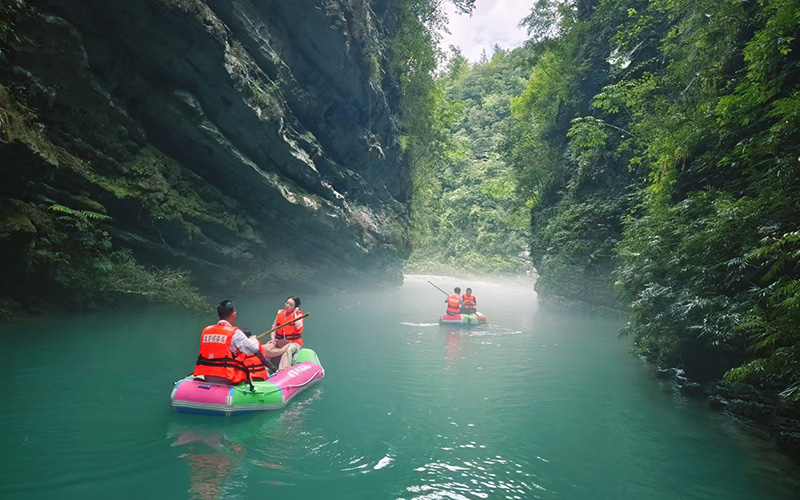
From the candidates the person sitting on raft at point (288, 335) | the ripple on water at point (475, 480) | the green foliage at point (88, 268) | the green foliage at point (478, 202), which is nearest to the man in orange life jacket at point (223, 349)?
the person sitting on raft at point (288, 335)

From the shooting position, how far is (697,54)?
1019 cm

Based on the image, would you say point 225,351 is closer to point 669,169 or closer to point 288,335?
point 288,335

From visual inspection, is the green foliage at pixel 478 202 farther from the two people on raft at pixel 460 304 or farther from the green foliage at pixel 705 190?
the two people on raft at pixel 460 304

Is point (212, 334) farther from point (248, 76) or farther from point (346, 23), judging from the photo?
point (346, 23)

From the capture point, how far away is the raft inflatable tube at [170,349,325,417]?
237 inches

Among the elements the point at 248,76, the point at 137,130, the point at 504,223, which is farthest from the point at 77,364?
the point at 504,223

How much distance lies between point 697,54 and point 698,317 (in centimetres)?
647

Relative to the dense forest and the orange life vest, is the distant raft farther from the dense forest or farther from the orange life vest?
the orange life vest

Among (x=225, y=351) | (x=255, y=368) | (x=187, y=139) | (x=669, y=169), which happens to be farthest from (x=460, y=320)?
(x=187, y=139)

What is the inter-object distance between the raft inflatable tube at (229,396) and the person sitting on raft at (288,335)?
1.07 meters

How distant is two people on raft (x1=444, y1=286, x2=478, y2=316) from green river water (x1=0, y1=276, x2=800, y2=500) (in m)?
4.53

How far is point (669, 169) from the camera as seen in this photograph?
9398 millimetres

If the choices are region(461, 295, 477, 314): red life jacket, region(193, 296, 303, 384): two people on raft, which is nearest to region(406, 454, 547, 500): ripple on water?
region(193, 296, 303, 384): two people on raft

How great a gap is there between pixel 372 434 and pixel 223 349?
7.55 feet
